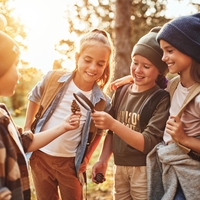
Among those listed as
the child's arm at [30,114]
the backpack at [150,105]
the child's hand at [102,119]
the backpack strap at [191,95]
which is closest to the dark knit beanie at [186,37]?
the backpack strap at [191,95]

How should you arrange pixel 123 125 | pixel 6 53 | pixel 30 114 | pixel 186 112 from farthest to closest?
pixel 30 114
pixel 123 125
pixel 186 112
pixel 6 53

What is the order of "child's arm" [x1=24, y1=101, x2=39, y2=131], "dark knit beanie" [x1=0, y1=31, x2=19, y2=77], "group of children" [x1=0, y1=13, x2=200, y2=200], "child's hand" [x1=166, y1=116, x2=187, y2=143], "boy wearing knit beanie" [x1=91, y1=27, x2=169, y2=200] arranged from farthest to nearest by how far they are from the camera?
"child's arm" [x1=24, y1=101, x2=39, y2=131]
"boy wearing knit beanie" [x1=91, y1=27, x2=169, y2=200]
"child's hand" [x1=166, y1=116, x2=187, y2=143]
"group of children" [x1=0, y1=13, x2=200, y2=200]
"dark knit beanie" [x1=0, y1=31, x2=19, y2=77]

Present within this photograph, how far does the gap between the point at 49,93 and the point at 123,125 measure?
81cm

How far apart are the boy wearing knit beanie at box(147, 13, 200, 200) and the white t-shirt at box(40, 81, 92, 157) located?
76 centimetres

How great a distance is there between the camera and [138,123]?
9.14ft

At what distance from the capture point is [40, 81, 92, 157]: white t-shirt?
3.04 m

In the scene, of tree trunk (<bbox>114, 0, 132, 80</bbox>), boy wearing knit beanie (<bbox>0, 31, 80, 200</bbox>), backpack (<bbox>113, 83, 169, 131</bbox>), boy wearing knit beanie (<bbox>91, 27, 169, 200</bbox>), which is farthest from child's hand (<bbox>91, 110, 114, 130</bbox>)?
tree trunk (<bbox>114, 0, 132, 80</bbox>)

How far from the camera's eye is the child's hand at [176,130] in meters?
2.43

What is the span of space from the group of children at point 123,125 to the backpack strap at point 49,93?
17mm

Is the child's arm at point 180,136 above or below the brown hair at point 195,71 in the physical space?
below

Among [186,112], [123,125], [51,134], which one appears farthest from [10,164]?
[186,112]

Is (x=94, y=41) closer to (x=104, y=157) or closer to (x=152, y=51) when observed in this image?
(x=152, y=51)

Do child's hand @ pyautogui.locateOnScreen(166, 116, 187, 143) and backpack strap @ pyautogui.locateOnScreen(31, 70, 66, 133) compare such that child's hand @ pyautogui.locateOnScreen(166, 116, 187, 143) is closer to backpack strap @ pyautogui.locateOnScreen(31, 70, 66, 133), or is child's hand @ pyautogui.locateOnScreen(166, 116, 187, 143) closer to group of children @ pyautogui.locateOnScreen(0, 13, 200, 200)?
group of children @ pyautogui.locateOnScreen(0, 13, 200, 200)

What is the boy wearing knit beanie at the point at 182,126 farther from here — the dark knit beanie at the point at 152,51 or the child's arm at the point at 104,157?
the child's arm at the point at 104,157
